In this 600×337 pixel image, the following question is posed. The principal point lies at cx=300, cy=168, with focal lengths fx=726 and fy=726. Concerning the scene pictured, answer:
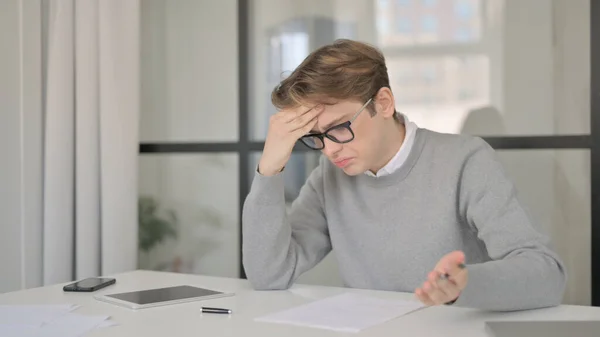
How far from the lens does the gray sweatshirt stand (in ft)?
5.40

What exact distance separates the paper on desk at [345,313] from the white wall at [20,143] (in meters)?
1.70

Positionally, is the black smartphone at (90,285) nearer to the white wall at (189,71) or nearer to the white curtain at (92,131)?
the white curtain at (92,131)

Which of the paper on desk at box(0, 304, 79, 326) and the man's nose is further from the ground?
the man's nose

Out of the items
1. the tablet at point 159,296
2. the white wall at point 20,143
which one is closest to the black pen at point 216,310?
the tablet at point 159,296

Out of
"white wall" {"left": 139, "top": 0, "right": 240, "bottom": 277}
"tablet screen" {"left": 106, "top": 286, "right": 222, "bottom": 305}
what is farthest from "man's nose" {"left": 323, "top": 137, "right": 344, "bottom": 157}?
"white wall" {"left": 139, "top": 0, "right": 240, "bottom": 277}

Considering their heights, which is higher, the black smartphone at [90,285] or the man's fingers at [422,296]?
the man's fingers at [422,296]

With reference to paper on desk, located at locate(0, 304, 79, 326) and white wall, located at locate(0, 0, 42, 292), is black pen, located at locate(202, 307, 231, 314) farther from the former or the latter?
white wall, located at locate(0, 0, 42, 292)

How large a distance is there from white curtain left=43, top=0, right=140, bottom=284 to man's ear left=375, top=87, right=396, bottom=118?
1.33m

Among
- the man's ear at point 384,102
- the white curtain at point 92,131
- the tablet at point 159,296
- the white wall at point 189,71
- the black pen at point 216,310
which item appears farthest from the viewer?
the white wall at point 189,71

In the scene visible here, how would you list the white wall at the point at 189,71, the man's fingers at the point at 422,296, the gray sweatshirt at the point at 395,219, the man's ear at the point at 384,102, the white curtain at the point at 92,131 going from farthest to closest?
the white wall at the point at 189,71 < the white curtain at the point at 92,131 < the man's ear at the point at 384,102 < the gray sweatshirt at the point at 395,219 < the man's fingers at the point at 422,296

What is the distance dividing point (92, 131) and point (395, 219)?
57.5 inches

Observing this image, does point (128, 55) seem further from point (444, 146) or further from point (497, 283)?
point (497, 283)

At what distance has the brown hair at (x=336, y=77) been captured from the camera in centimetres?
168

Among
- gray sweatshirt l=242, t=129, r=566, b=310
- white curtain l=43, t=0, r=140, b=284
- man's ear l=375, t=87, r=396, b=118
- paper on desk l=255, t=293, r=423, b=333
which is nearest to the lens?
paper on desk l=255, t=293, r=423, b=333
